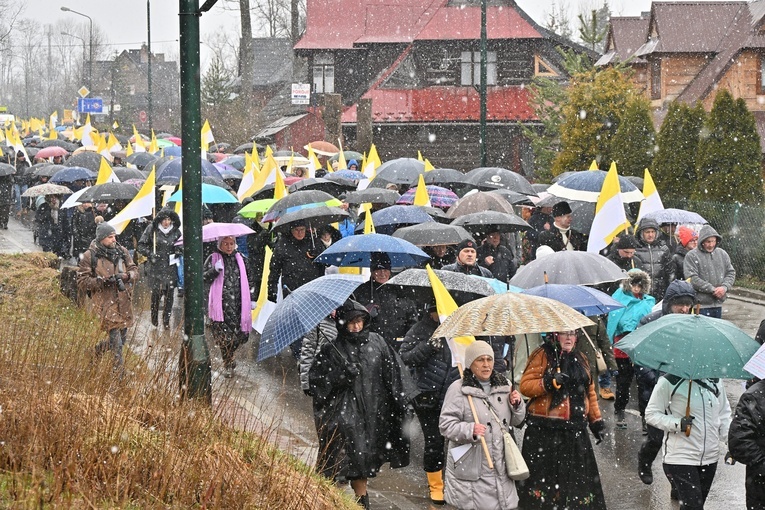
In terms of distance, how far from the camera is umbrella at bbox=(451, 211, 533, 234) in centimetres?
1239

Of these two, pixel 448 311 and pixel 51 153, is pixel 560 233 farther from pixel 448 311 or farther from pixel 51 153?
pixel 51 153

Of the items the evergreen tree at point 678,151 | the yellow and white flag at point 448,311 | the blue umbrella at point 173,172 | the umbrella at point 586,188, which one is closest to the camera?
the yellow and white flag at point 448,311

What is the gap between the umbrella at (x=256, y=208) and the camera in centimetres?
1502

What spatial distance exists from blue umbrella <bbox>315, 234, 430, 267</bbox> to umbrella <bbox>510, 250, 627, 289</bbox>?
41.2 inches

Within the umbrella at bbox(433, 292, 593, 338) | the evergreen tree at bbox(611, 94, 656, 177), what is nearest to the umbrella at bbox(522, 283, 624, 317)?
the umbrella at bbox(433, 292, 593, 338)

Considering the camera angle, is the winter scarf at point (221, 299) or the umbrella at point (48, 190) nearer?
the winter scarf at point (221, 299)

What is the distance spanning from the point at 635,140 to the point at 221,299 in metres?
14.9

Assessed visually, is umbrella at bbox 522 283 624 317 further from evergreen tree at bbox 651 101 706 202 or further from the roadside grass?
evergreen tree at bbox 651 101 706 202

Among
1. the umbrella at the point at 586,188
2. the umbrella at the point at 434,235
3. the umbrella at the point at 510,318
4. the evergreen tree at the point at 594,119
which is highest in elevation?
the evergreen tree at the point at 594,119

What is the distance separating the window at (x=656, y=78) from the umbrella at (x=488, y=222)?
3170cm

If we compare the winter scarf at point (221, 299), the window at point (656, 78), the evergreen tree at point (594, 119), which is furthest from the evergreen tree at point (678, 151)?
the window at point (656, 78)

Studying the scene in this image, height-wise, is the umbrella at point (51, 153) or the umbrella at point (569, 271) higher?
the umbrella at point (51, 153)

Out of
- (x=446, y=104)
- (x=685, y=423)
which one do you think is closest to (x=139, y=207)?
(x=685, y=423)

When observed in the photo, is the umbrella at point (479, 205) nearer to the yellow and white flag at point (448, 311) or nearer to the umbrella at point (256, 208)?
the umbrella at point (256, 208)
